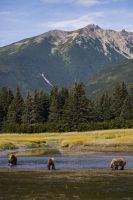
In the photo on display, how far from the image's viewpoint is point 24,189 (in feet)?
115

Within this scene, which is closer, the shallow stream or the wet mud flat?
the wet mud flat

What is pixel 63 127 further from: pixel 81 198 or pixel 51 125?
pixel 81 198

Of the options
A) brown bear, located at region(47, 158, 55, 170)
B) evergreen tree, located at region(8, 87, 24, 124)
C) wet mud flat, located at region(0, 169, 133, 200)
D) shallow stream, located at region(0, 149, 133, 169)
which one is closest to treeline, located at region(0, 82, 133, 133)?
evergreen tree, located at region(8, 87, 24, 124)

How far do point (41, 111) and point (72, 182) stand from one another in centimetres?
10921

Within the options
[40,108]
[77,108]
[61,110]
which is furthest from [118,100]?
[40,108]

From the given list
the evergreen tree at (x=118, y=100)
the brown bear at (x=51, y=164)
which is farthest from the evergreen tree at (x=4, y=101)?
the brown bear at (x=51, y=164)

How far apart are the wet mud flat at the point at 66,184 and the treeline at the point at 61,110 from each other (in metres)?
84.3

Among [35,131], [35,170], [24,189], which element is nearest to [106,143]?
[35,170]

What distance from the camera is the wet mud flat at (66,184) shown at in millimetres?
32344

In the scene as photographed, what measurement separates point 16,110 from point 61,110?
1303 centimetres

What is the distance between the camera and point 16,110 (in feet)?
478

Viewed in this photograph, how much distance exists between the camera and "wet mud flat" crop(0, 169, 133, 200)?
32344 mm

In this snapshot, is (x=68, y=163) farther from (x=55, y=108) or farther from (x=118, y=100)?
(x=118, y=100)

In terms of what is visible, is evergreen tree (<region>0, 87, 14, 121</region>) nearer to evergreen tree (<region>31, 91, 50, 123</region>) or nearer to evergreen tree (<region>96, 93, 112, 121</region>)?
evergreen tree (<region>31, 91, 50, 123</region>)
